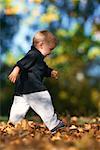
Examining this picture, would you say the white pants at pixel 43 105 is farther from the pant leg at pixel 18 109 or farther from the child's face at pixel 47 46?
the child's face at pixel 47 46

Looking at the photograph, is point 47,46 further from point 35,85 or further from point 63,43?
point 63,43

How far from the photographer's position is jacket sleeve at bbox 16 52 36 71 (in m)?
7.40

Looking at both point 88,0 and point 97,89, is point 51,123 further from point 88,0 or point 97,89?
point 97,89

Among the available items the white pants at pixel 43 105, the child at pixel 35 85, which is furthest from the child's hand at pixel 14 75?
the white pants at pixel 43 105

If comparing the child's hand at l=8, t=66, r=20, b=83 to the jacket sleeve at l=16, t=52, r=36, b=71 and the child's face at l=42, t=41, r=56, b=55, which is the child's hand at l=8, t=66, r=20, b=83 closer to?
the jacket sleeve at l=16, t=52, r=36, b=71

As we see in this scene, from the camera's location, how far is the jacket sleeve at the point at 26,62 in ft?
24.3

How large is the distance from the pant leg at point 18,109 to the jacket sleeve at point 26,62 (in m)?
0.47

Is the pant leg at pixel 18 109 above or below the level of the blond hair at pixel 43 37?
below

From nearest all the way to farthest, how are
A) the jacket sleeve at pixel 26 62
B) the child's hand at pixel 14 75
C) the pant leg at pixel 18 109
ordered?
the child's hand at pixel 14 75 → the jacket sleeve at pixel 26 62 → the pant leg at pixel 18 109

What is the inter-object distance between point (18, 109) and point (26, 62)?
72cm

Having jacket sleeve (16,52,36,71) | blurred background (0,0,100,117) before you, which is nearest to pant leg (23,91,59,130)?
jacket sleeve (16,52,36,71)

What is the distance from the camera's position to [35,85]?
7.52 metres

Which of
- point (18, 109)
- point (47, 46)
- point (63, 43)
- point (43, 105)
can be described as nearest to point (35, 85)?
point (43, 105)

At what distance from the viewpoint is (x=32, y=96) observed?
297 inches
